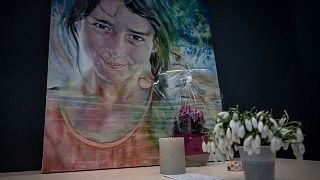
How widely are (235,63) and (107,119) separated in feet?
2.80

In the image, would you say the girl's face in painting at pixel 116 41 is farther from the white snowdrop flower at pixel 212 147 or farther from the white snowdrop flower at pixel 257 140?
the white snowdrop flower at pixel 257 140

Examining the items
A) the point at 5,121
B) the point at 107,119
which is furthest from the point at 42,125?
the point at 107,119

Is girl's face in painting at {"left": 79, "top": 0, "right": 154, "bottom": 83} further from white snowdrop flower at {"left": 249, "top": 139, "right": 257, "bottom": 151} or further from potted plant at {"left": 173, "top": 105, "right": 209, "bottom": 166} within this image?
white snowdrop flower at {"left": 249, "top": 139, "right": 257, "bottom": 151}

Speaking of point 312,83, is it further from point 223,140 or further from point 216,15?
point 223,140

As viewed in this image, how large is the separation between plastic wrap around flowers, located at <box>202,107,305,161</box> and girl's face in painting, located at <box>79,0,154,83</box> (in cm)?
66

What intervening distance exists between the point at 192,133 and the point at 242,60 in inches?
27.6

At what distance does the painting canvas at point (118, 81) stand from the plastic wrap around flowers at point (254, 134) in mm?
558

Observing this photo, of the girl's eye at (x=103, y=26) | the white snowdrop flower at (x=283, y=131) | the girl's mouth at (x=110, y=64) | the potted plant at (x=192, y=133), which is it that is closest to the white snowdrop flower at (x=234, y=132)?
the white snowdrop flower at (x=283, y=131)

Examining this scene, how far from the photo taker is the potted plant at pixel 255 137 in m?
0.72

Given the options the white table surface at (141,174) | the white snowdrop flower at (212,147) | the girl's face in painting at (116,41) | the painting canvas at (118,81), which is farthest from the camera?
the girl's face in painting at (116,41)

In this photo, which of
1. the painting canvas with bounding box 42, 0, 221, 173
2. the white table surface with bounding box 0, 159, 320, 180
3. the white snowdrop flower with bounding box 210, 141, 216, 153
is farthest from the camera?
the painting canvas with bounding box 42, 0, 221, 173

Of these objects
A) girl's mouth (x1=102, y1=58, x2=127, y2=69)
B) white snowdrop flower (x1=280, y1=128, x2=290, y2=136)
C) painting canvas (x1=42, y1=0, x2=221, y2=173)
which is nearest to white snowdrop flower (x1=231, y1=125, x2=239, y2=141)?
white snowdrop flower (x1=280, y1=128, x2=290, y2=136)

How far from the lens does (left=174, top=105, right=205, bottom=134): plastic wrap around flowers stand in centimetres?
123

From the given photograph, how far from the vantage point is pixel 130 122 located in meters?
1.27
